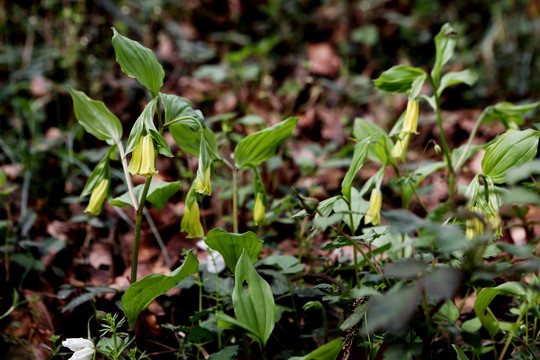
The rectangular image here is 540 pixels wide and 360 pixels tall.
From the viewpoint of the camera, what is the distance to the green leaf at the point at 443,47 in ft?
4.99

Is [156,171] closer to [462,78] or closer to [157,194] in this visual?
[157,194]

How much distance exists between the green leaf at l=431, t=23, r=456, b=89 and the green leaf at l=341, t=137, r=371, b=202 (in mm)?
467

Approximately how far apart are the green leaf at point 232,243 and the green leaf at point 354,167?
0.31 meters

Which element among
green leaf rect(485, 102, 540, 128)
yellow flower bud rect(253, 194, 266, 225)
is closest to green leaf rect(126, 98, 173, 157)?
yellow flower bud rect(253, 194, 266, 225)

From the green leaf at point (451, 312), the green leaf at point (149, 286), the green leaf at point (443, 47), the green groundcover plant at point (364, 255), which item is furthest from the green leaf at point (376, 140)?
the green leaf at point (149, 286)

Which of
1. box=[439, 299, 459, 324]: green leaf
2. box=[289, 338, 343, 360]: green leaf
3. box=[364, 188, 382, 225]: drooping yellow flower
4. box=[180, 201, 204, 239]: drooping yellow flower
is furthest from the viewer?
box=[364, 188, 382, 225]: drooping yellow flower

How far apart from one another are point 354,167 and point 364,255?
30 cm

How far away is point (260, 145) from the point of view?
1511 millimetres

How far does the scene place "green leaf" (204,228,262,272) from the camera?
1.21 m

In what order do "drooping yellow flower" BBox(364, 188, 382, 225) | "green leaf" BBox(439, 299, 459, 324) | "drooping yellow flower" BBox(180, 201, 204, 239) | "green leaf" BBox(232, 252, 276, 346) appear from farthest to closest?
1. "drooping yellow flower" BBox(364, 188, 382, 225)
2. "drooping yellow flower" BBox(180, 201, 204, 239)
3. "green leaf" BBox(439, 299, 459, 324)
4. "green leaf" BBox(232, 252, 276, 346)

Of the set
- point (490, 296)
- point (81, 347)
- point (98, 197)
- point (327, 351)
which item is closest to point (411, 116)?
point (490, 296)

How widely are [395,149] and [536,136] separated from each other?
475 mm

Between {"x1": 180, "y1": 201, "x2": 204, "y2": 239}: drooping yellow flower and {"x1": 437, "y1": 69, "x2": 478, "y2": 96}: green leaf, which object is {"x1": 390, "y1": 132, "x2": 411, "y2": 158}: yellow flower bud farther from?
{"x1": 180, "y1": 201, "x2": 204, "y2": 239}: drooping yellow flower

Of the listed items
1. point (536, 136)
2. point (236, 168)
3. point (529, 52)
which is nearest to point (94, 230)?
point (236, 168)
